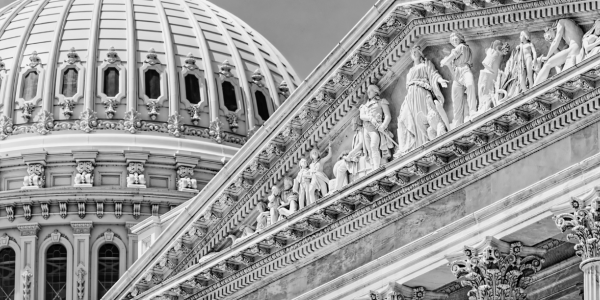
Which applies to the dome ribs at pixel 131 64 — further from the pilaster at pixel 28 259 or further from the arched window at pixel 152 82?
the pilaster at pixel 28 259

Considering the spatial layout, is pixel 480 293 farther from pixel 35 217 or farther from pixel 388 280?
pixel 35 217

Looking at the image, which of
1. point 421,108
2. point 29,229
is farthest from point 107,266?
point 421,108

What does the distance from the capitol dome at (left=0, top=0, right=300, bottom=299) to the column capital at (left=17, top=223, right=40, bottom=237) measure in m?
0.05

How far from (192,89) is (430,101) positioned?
55.6 metres

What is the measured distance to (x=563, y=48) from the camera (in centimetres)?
4838

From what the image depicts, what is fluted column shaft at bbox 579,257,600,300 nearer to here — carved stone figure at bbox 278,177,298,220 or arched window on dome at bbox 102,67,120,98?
carved stone figure at bbox 278,177,298,220

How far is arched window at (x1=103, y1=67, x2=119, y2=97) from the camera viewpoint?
346ft

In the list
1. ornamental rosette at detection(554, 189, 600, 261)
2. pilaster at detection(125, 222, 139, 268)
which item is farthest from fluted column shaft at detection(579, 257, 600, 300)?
pilaster at detection(125, 222, 139, 268)

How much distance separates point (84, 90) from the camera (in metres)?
105

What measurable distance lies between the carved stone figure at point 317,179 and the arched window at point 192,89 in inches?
1965

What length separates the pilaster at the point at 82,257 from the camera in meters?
99.8

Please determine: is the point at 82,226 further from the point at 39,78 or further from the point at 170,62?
the point at 170,62

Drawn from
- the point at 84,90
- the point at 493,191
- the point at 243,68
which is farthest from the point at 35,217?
the point at 493,191

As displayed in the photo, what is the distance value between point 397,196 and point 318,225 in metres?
3.95
